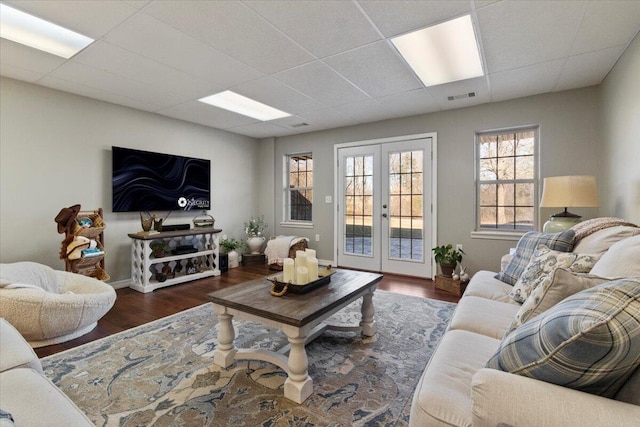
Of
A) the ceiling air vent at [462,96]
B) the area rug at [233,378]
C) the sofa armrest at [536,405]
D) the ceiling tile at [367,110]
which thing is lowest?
the area rug at [233,378]

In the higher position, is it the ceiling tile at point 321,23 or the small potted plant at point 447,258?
the ceiling tile at point 321,23

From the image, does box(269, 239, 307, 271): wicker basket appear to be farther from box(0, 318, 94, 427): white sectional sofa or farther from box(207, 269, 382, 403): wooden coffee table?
box(0, 318, 94, 427): white sectional sofa

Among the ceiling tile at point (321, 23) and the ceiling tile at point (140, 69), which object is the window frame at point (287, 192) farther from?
the ceiling tile at point (321, 23)

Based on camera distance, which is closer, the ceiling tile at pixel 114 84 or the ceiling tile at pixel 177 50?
the ceiling tile at pixel 177 50

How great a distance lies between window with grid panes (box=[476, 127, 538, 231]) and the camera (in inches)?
151

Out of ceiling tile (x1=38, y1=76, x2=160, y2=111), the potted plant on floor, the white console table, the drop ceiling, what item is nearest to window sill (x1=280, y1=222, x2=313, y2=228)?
the potted plant on floor

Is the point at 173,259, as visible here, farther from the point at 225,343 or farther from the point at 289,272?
the point at 289,272

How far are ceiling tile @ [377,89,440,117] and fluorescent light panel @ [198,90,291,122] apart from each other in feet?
4.88

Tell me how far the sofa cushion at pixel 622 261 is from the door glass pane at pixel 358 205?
3470mm

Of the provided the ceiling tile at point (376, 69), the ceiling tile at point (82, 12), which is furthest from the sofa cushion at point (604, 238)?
the ceiling tile at point (82, 12)

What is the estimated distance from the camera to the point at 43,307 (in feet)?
7.22

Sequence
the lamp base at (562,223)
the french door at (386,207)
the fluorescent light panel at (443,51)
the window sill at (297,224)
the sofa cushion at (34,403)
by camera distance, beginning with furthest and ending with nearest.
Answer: the window sill at (297,224), the french door at (386,207), the lamp base at (562,223), the fluorescent light panel at (443,51), the sofa cushion at (34,403)

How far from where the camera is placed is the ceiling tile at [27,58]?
251 cm

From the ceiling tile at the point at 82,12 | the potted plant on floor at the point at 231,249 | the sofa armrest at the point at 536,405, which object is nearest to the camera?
the sofa armrest at the point at 536,405
